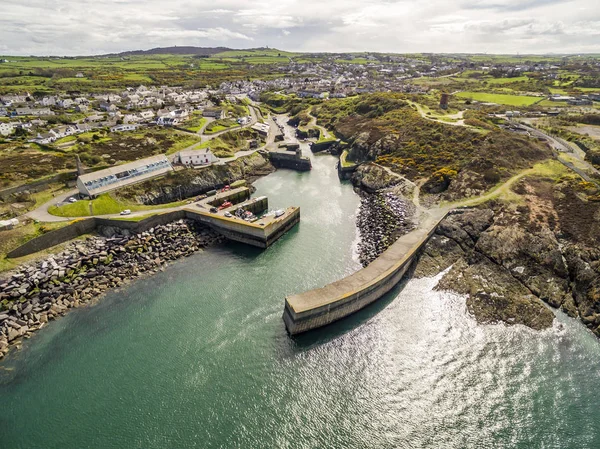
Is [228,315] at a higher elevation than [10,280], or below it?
below

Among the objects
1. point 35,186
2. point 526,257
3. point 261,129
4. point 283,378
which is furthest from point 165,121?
point 526,257

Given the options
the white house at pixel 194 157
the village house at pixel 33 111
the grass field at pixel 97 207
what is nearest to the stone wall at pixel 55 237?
the grass field at pixel 97 207

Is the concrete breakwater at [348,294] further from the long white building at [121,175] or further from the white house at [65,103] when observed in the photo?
the white house at [65,103]

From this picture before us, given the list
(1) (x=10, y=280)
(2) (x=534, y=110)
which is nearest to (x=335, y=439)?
(1) (x=10, y=280)

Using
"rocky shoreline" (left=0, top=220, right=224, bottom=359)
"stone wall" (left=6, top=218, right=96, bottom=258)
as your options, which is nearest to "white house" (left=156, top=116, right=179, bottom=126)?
"rocky shoreline" (left=0, top=220, right=224, bottom=359)

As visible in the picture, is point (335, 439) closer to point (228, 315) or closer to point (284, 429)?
point (284, 429)

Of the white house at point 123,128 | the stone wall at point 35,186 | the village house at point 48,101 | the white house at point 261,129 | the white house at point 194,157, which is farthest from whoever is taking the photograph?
the village house at point 48,101

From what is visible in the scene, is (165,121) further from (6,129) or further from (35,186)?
(35,186)

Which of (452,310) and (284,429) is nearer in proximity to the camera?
(284,429)
